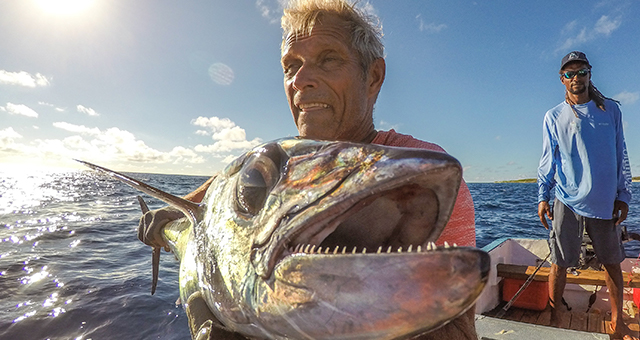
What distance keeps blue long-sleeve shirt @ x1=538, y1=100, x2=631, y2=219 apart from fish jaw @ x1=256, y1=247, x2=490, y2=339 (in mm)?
4004

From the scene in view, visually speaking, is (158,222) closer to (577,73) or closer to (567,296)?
(577,73)

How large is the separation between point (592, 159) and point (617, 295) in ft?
5.12

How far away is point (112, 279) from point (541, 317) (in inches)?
330

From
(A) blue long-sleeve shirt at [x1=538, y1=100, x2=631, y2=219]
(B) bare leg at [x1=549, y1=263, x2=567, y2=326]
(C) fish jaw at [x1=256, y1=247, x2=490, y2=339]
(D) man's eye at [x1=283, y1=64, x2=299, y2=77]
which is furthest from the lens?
(B) bare leg at [x1=549, y1=263, x2=567, y2=326]

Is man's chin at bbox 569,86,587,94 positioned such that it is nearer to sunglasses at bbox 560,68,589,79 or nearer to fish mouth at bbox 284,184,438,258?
sunglasses at bbox 560,68,589,79

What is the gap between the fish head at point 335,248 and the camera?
74 centimetres

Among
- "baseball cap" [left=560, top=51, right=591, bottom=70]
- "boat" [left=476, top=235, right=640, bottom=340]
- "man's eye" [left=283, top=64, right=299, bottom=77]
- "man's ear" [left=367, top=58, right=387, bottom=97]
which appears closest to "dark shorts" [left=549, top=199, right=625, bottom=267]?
"boat" [left=476, top=235, right=640, bottom=340]

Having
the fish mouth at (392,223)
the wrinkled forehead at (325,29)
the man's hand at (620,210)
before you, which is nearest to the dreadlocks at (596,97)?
the man's hand at (620,210)

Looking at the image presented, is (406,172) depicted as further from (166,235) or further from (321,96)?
(166,235)

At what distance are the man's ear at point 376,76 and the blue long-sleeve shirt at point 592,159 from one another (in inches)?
114

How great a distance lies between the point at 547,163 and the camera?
171 inches

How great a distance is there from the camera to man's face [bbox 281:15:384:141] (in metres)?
2.06

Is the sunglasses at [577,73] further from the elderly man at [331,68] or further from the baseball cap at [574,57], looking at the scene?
the elderly man at [331,68]

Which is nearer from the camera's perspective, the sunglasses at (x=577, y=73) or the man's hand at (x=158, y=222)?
the man's hand at (x=158, y=222)
